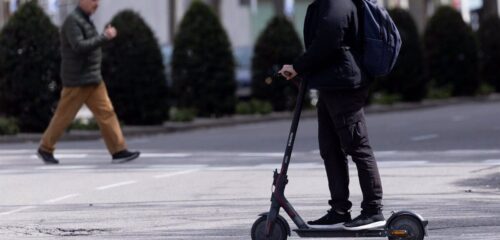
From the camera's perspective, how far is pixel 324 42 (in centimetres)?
862

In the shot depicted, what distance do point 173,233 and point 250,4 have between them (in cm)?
3931

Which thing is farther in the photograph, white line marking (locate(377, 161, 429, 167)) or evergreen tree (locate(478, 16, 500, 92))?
evergreen tree (locate(478, 16, 500, 92))

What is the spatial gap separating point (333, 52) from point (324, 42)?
8cm

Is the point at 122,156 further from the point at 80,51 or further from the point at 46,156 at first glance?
the point at 80,51

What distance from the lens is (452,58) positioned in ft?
114

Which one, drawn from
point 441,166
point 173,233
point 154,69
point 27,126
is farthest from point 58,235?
point 154,69

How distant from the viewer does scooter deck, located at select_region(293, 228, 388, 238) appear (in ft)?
28.1

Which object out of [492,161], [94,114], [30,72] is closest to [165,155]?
[94,114]

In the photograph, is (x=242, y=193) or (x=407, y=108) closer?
(x=242, y=193)

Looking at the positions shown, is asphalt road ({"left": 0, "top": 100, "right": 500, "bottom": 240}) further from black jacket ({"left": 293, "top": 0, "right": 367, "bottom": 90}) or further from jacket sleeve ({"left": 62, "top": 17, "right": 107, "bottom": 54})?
black jacket ({"left": 293, "top": 0, "right": 367, "bottom": 90})

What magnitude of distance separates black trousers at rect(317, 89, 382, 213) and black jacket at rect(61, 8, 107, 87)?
758 cm

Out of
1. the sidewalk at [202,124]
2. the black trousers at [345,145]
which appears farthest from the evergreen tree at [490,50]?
the black trousers at [345,145]

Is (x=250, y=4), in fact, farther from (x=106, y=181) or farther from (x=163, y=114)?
(x=106, y=181)

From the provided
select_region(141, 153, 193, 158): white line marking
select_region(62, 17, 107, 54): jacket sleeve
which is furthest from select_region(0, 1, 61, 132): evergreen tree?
select_region(62, 17, 107, 54): jacket sleeve
